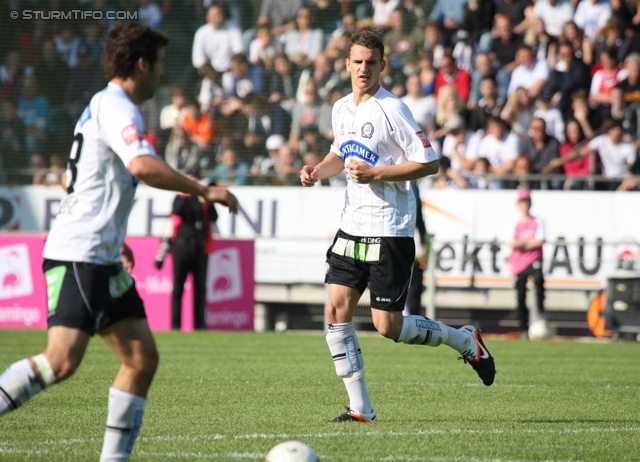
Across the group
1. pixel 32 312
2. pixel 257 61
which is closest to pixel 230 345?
pixel 32 312

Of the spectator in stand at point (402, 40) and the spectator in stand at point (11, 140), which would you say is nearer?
the spectator in stand at point (402, 40)

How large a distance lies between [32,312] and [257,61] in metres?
8.06

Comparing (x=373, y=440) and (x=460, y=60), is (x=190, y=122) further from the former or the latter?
(x=373, y=440)

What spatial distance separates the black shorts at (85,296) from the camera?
4395mm

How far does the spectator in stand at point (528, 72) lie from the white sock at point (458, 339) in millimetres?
12463

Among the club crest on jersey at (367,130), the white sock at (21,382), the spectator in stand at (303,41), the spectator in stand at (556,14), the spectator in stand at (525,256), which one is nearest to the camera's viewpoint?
the white sock at (21,382)

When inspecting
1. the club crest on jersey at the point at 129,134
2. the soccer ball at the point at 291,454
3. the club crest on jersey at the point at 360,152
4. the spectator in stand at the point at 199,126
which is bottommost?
the soccer ball at the point at 291,454

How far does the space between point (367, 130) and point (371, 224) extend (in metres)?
0.65

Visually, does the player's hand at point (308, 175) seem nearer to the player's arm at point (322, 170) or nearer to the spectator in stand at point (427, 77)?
the player's arm at point (322, 170)

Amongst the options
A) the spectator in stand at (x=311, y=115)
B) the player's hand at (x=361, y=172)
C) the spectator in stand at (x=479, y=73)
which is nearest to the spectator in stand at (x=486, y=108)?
the spectator in stand at (x=479, y=73)

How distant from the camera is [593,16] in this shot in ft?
64.1

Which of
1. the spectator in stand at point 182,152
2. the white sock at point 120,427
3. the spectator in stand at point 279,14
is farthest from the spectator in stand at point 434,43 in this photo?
the white sock at point 120,427

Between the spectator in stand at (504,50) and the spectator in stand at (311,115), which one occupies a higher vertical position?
the spectator in stand at (504,50)

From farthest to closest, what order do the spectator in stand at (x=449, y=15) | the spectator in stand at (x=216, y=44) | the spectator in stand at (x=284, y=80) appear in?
the spectator in stand at (x=216, y=44) < the spectator in stand at (x=284, y=80) < the spectator in stand at (x=449, y=15)
